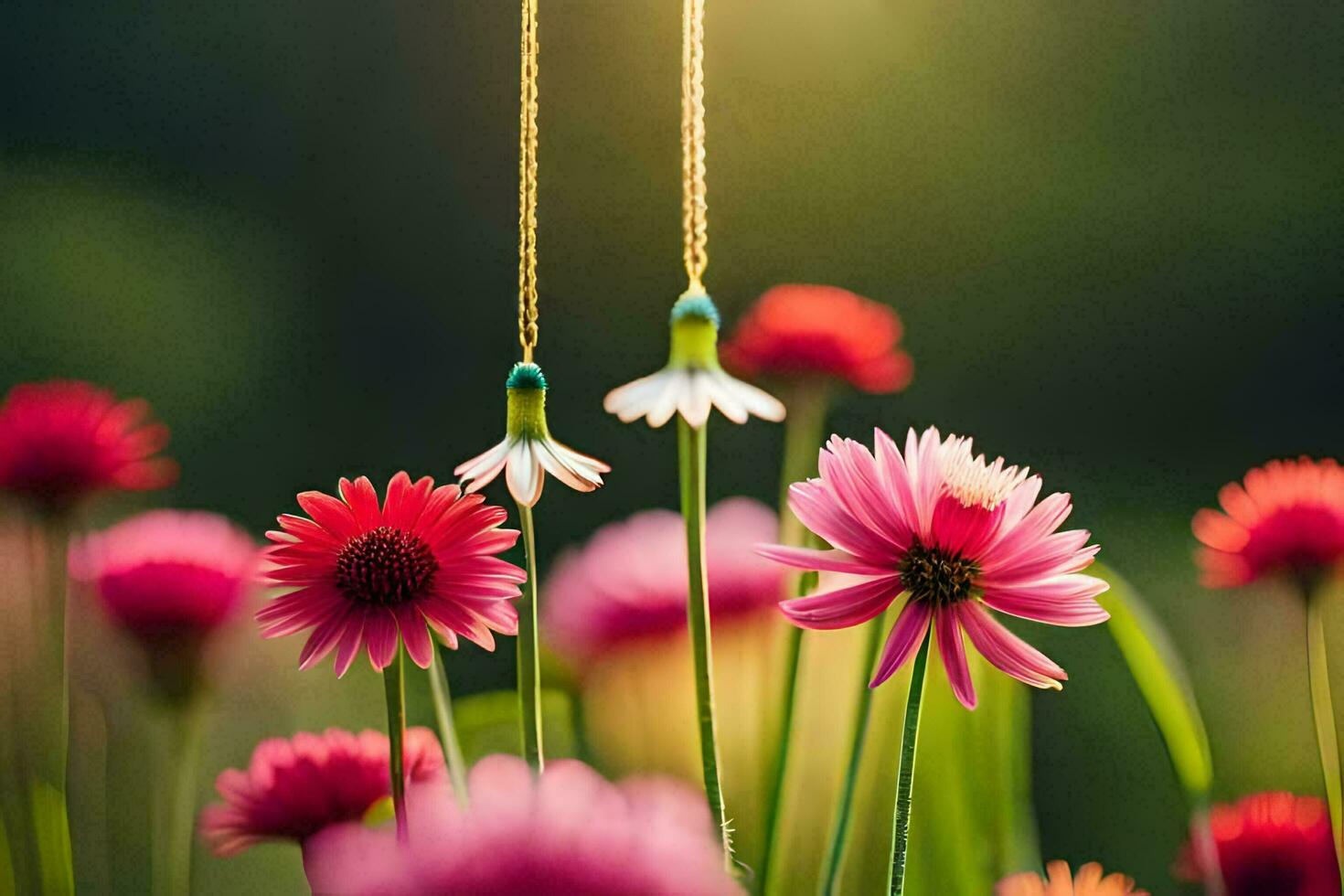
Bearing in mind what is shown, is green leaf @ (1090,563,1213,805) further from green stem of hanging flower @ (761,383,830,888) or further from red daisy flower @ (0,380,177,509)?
red daisy flower @ (0,380,177,509)

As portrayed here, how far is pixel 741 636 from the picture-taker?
0.83ft

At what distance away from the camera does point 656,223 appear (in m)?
0.53

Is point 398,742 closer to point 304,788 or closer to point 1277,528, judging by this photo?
point 304,788

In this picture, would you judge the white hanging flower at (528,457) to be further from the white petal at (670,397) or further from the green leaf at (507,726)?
the green leaf at (507,726)

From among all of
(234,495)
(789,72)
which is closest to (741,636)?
(234,495)

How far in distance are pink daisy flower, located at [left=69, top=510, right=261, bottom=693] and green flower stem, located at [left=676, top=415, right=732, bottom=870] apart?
93 millimetres

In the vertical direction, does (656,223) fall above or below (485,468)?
above

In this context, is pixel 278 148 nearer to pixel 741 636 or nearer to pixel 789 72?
pixel 789 72

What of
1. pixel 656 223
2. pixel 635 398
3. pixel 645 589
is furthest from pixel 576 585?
pixel 656 223

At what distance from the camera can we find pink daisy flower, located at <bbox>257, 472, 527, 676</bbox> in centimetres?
14

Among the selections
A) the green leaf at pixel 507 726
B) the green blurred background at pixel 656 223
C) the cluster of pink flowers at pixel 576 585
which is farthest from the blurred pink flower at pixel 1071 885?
the green blurred background at pixel 656 223

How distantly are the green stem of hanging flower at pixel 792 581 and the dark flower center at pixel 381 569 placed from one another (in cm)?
5

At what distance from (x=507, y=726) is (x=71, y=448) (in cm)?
12

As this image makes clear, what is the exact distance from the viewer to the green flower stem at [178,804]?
7.4 inches
